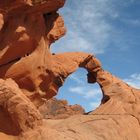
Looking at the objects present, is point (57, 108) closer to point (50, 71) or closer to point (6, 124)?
point (50, 71)

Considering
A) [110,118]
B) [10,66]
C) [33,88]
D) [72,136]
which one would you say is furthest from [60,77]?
[72,136]

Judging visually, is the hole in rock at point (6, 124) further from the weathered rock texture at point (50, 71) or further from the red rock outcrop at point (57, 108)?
the red rock outcrop at point (57, 108)

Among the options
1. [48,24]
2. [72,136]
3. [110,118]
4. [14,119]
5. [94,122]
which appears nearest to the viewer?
[14,119]

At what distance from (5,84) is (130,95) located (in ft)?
21.2

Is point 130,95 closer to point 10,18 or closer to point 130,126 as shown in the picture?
point 130,126

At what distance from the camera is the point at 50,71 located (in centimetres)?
1212

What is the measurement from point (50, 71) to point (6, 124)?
16.3ft

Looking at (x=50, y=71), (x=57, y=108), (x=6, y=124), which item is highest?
(x=6, y=124)

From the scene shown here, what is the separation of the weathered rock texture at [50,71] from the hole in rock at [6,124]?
0.95 metres

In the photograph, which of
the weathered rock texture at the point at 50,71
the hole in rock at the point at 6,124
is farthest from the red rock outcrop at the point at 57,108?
the hole in rock at the point at 6,124

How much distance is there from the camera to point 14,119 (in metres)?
7.08

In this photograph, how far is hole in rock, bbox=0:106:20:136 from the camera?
714 centimetres

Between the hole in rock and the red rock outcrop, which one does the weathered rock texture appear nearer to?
the hole in rock

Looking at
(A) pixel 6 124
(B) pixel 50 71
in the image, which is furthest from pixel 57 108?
(A) pixel 6 124
